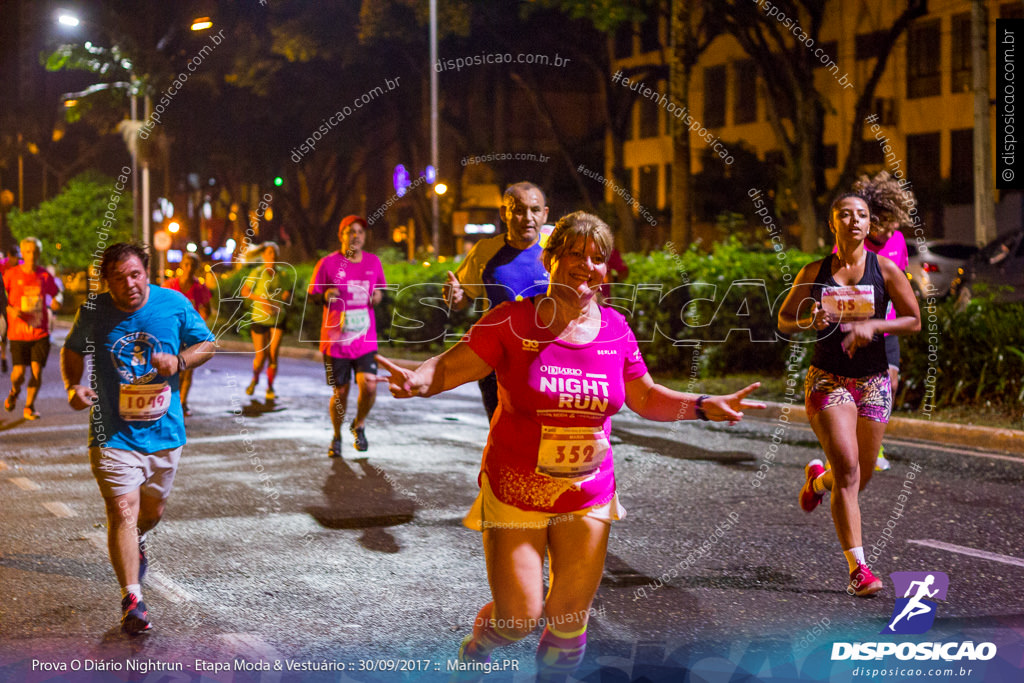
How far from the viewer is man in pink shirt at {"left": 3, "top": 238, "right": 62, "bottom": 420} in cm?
1195

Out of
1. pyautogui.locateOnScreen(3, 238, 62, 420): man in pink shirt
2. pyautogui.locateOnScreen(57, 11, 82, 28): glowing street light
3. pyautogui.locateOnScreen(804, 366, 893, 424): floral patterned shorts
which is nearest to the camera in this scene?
pyautogui.locateOnScreen(804, 366, 893, 424): floral patterned shorts

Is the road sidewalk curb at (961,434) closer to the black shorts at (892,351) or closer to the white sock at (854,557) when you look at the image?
the black shorts at (892,351)

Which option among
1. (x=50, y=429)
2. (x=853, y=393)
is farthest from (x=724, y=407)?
(x=50, y=429)

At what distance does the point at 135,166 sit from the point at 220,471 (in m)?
26.2

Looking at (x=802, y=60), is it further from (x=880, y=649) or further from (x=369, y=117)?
(x=880, y=649)

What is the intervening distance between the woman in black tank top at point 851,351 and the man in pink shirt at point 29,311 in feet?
30.0

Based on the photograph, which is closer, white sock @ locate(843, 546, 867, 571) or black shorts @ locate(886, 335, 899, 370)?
white sock @ locate(843, 546, 867, 571)

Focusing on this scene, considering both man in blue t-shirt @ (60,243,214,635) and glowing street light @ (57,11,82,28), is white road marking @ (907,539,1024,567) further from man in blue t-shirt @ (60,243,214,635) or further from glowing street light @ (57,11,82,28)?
glowing street light @ (57,11,82,28)

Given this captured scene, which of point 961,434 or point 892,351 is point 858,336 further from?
point 961,434

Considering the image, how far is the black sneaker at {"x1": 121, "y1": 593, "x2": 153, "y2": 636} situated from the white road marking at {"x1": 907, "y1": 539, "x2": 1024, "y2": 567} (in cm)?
414

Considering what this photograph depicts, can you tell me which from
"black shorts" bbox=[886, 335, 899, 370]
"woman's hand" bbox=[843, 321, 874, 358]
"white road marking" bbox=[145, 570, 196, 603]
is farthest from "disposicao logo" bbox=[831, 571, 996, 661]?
"white road marking" bbox=[145, 570, 196, 603]

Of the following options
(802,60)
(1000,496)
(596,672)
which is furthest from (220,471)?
(802,60)

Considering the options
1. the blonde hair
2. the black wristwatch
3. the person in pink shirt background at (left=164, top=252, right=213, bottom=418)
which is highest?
the blonde hair

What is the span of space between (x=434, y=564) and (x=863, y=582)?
217 centimetres
